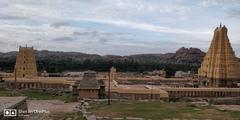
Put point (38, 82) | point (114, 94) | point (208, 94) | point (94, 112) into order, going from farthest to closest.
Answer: point (38, 82) → point (208, 94) → point (114, 94) → point (94, 112)

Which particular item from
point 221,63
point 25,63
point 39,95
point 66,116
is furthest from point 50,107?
point 221,63

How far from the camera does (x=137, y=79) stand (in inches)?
3529

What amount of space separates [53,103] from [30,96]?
29.4 feet

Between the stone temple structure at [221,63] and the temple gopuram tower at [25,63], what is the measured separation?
30259 millimetres

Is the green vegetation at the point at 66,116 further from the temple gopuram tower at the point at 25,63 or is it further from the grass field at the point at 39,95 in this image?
the temple gopuram tower at the point at 25,63

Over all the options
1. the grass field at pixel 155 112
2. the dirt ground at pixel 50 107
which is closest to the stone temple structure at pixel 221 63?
the grass field at pixel 155 112

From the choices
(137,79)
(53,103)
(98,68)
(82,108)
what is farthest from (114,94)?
(98,68)

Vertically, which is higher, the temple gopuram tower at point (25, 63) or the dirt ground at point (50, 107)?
the temple gopuram tower at point (25, 63)

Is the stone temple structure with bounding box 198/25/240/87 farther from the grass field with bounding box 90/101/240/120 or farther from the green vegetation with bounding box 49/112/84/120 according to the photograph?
the green vegetation with bounding box 49/112/84/120

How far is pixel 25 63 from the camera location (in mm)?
Answer: 83875

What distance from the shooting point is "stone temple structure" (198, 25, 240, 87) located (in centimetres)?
7706

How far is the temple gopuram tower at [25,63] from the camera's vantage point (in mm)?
83319

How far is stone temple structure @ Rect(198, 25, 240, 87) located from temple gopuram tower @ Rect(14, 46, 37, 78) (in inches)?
1191

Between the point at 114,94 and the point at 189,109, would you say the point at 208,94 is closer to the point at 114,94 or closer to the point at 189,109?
the point at 114,94
